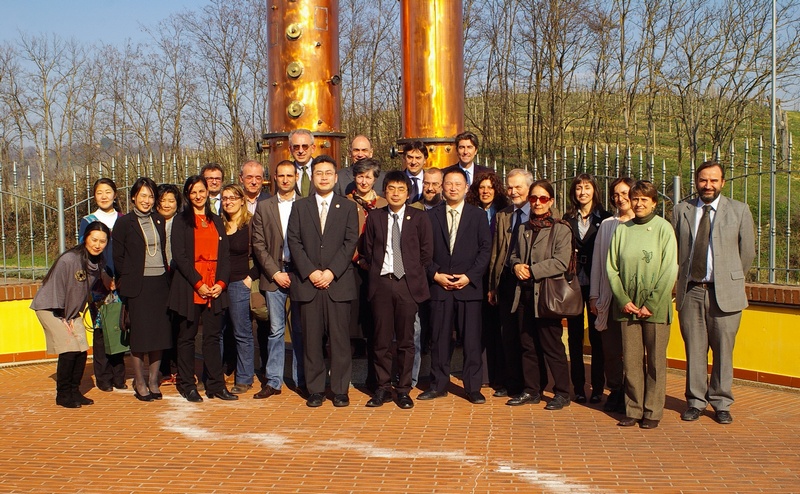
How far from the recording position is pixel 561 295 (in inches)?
256

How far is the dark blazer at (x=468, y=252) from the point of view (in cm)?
682

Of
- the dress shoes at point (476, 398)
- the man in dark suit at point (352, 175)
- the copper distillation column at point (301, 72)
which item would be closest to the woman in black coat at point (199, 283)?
the man in dark suit at point (352, 175)

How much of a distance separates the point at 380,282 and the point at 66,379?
2538 millimetres

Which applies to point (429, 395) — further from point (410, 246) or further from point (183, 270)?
point (183, 270)

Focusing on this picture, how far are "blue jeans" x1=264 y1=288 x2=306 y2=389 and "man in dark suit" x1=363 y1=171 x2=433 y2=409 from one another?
762mm

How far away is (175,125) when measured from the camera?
22656 millimetres

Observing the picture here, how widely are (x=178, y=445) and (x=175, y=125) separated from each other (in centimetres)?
1801

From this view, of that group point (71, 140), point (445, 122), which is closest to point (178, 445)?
point (445, 122)

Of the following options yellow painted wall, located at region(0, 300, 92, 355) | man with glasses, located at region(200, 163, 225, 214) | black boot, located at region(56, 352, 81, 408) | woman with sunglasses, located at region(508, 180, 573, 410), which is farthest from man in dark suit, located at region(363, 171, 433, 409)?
yellow painted wall, located at region(0, 300, 92, 355)

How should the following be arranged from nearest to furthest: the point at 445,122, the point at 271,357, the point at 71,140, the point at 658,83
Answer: the point at 271,357
the point at 445,122
the point at 658,83
the point at 71,140

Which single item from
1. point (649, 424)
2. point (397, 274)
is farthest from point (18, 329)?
point (649, 424)

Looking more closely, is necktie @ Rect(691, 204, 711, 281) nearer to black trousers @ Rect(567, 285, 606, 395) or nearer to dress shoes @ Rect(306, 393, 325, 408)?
black trousers @ Rect(567, 285, 606, 395)

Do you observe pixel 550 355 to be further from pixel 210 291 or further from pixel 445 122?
pixel 445 122

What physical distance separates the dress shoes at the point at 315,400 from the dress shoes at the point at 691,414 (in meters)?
2.67
